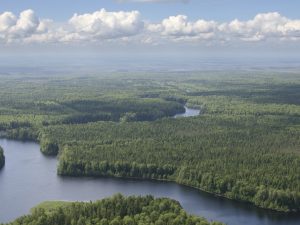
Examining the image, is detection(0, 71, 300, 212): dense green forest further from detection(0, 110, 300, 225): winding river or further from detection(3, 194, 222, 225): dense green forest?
detection(3, 194, 222, 225): dense green forest

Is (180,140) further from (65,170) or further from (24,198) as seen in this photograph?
(24,198)

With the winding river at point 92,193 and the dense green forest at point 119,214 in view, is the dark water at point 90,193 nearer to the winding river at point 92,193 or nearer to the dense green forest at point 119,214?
the winding river at point 92,193

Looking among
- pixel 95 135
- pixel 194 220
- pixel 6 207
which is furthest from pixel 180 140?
pixel 194 220

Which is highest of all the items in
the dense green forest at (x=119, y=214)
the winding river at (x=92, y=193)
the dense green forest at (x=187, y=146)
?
the dense green forest at (x=119, y=214)

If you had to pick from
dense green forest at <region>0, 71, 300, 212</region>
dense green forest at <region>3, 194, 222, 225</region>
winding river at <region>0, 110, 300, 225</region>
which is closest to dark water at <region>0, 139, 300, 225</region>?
winding river at <region>0, 110, 300, 225</region>

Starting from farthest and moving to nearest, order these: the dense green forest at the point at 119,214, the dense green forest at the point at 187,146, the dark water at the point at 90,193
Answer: the dense green forest at the point at 187,146
the dark water at the point at 90,193
the dense green forest at the point at 119,214

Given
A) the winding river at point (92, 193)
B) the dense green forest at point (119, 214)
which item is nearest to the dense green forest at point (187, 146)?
the winding river at point (92, 193)

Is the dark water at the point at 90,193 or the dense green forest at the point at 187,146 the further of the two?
the dense green forest at the point at 187,146
